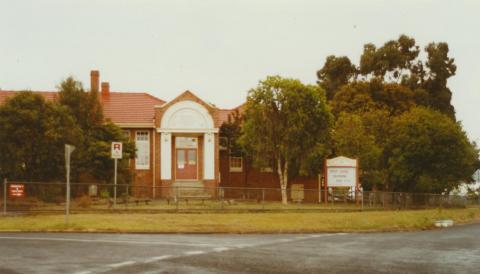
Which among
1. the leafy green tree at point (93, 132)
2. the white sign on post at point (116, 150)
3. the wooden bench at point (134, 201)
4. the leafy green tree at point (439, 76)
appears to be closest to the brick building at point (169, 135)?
the leafy green tree at point (93, 132)

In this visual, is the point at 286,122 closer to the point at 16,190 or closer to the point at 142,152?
the point at 142,152

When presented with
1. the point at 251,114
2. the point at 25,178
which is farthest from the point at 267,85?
the point at 25,178

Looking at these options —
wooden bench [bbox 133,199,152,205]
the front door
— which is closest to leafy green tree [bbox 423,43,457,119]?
the front door

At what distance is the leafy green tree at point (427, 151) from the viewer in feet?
167

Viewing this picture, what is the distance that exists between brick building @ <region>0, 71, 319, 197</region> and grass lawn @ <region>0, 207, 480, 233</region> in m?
15.4

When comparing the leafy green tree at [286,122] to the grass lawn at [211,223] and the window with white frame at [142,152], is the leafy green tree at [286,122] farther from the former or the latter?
the grass lawn at [211,223]

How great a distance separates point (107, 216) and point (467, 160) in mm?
29252

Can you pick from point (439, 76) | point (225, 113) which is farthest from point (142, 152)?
point (439, 76)

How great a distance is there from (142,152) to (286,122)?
376 inches

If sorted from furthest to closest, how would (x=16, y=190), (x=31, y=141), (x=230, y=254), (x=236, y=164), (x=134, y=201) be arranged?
(x=236, y=164)
(x=31, y=141)
(x=134, y=201)
(x=16, y=190)
(x=230, y=254)

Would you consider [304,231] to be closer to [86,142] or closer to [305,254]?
[305,254]

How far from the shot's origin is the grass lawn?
2578cm

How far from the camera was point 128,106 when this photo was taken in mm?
52562

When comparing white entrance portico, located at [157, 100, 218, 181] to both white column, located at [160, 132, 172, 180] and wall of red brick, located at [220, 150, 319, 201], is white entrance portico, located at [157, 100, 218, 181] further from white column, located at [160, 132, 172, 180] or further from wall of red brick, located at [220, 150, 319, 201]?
wall of red brick, located at [220, 150, 319, 201]
